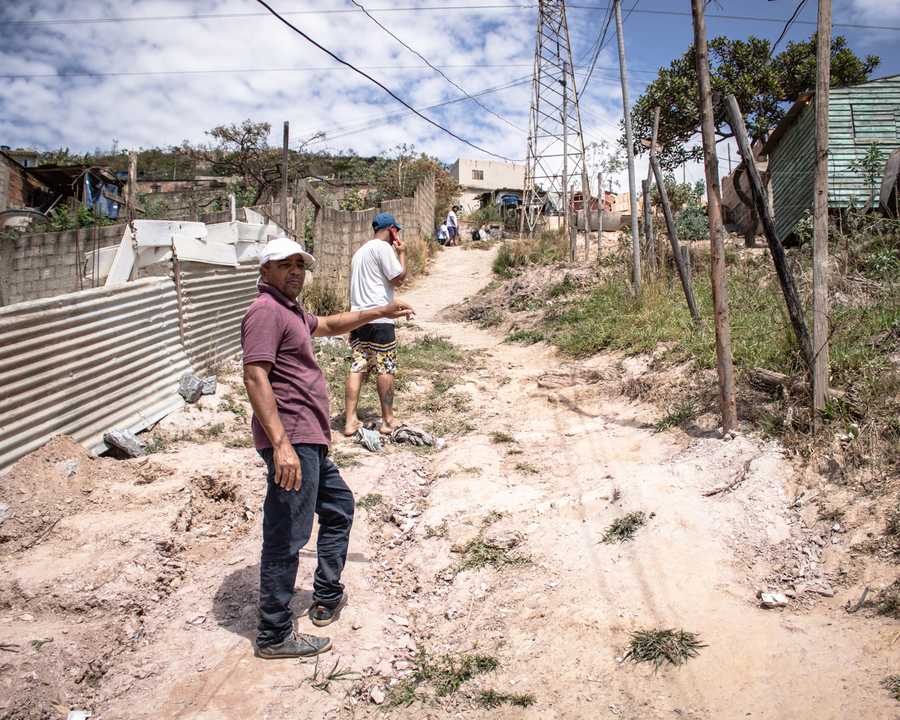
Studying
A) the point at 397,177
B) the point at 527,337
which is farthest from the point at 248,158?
the point at 527,337

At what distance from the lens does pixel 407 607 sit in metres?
2.74

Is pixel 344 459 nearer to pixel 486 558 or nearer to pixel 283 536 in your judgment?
pixel 486 558

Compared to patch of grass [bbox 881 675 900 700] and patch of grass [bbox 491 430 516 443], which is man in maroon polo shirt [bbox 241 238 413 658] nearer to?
patch of grass [bbox 881 675 900 700]

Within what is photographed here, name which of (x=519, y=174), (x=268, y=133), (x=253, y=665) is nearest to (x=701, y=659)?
(x=253, y=665)

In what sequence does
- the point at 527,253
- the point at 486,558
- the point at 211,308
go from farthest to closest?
1. the point at 527,253
2. the point at 211,308
3. the point at 486,558

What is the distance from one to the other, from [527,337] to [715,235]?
4.50 metres

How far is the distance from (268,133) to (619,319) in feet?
68.1

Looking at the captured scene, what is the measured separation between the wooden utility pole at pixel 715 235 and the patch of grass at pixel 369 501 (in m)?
2.37

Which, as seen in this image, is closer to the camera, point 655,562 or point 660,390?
point 655,562

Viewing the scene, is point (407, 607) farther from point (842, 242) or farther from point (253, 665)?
point (842, 242)

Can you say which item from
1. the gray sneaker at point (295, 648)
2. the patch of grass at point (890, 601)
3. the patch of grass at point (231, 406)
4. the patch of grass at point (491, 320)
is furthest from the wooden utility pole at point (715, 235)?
the patch of grass at point (491, 320)

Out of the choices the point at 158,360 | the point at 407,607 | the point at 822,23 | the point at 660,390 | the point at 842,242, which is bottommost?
the point at 407,607

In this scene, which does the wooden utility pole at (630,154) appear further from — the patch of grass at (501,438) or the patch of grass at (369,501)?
the patch of grass at (369,501)

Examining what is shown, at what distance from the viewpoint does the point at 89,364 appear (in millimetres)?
3824
